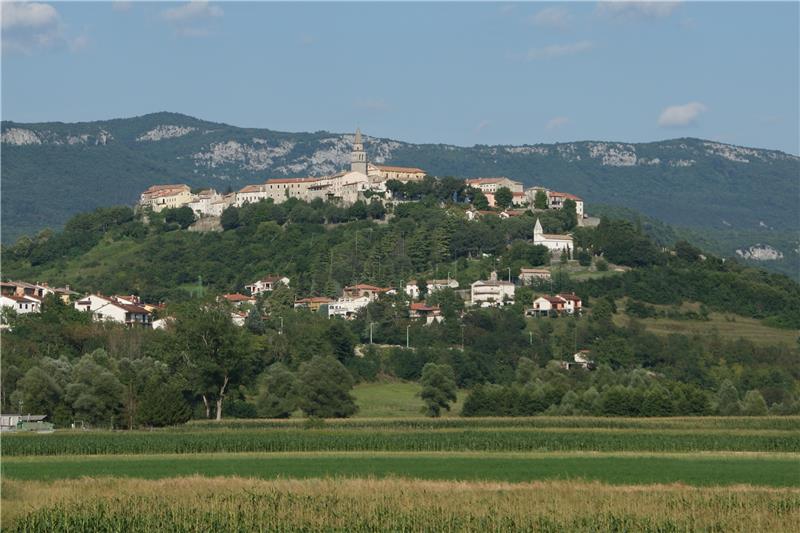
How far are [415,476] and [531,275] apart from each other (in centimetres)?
10801

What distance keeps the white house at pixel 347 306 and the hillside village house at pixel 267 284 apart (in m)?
11.4

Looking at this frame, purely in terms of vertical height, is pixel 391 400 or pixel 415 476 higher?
pixel 415 476

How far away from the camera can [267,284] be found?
157125mm

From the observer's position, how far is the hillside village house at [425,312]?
13702cm

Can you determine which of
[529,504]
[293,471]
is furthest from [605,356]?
[529,504]

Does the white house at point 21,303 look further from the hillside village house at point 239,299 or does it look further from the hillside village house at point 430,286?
the hillside village house at point 430,286

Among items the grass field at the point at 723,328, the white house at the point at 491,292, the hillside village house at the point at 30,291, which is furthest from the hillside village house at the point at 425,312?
the hillside village house at the point at 30,291

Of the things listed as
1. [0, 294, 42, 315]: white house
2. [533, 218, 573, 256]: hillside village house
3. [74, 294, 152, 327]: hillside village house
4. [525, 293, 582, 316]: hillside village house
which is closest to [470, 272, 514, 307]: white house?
[525, 293, 582, 316]: hillside village house

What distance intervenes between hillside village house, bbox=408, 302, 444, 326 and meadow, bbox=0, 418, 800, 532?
208 ft

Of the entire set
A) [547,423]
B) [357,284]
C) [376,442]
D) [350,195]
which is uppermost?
[350,195]

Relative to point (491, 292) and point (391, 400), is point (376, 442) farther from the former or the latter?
point (491, 292)

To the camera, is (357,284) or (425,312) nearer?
(425,312)

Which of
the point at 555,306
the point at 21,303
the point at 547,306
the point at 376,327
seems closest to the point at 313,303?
the point at 376,327

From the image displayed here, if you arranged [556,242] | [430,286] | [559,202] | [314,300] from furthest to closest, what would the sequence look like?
[559,202] < [556,242] < [430,286] < [314,300]
